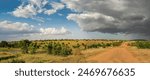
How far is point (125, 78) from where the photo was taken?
1675 cm

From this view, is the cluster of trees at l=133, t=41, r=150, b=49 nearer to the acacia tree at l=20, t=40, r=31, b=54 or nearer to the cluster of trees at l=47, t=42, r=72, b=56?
the cluster of trees at l=47, t=42, r=72, b=56

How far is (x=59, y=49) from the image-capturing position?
19.0 m

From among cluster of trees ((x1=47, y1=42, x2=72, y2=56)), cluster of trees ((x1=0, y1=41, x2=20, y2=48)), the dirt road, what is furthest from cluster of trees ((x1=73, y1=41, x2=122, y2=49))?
cluster of trees ((x1=0, y1=41, x2=20, y2=48))

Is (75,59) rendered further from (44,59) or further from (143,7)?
(143,7)

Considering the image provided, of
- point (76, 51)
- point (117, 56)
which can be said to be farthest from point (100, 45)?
point (76, 51)

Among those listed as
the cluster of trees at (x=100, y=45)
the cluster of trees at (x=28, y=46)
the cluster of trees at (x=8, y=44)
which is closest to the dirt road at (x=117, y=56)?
the cluster of trees at (x=100, y=45)

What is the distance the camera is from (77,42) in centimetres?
1847

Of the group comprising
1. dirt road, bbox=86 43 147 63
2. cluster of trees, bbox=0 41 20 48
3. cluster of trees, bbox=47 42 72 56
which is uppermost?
cluster of trees, bbox=0 41 20 48

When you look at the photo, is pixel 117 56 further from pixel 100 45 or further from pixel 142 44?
pixel 142 44

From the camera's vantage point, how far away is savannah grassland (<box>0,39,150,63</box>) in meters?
18.3

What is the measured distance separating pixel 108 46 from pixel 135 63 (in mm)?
1306

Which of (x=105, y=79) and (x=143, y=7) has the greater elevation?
(x=143, y=7)

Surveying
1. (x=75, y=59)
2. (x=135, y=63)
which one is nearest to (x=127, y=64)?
(x=135, y=63)

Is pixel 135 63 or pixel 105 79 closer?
pixel 105 79
